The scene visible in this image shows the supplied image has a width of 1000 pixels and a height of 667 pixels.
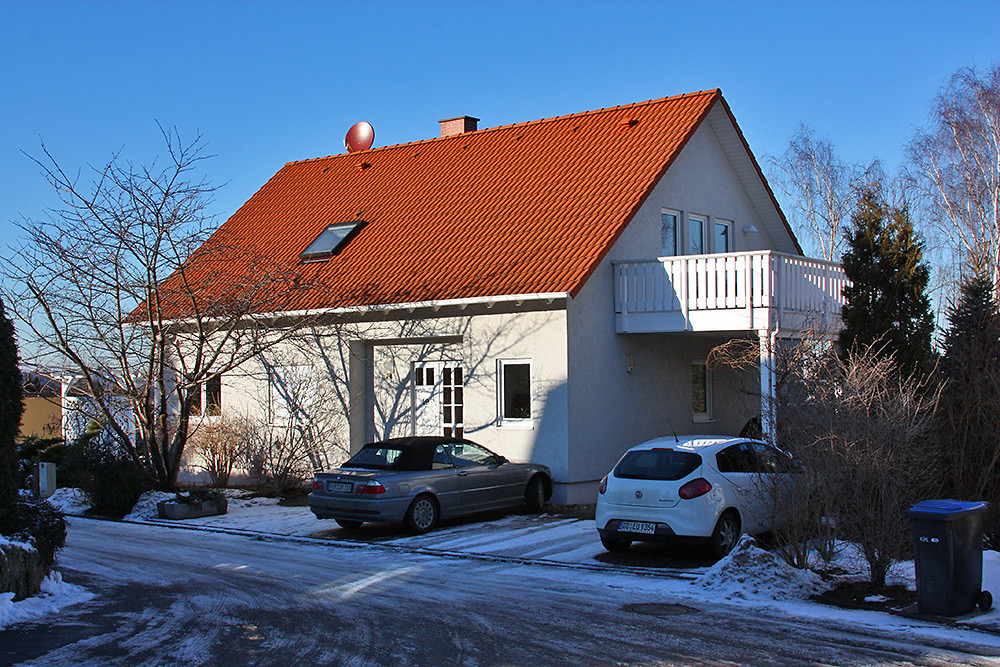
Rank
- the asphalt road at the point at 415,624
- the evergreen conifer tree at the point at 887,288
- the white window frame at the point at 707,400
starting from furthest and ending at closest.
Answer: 1. the white window frame at the point at 707,400
2. the evergreen conifer tree at the point at 887,288
3. the asphalt road at the point at 415,624

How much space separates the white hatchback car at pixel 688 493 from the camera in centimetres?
1152

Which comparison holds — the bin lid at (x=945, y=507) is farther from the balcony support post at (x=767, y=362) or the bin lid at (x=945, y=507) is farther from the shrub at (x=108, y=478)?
the shrub at (x=108, y=478)

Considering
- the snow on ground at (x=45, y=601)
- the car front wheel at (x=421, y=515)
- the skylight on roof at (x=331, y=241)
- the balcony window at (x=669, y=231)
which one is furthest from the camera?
the skylight on roof at (x=331, y=241)

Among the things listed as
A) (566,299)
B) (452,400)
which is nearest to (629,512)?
(566,299)

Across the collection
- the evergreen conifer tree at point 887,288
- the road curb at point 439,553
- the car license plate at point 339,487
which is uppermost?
the evergreen conifer tree at point 887,288

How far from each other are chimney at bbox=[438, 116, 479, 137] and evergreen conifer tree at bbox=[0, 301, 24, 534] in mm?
17249

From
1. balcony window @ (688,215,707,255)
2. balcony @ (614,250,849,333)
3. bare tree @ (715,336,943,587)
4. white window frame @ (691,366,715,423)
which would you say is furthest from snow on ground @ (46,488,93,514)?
bare tree @ (715,336,943,587)

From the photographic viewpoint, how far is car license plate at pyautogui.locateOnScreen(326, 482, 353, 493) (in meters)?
14.4

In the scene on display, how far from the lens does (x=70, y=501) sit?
64.0 ft

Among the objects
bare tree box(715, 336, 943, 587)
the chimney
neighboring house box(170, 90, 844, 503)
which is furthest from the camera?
the chimney

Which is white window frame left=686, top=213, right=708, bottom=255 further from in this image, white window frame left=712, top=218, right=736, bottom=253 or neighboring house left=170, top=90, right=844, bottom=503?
white window frame left=712, top=218, right=736, bottom=253

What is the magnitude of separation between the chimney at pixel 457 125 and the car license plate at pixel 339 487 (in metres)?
13.7

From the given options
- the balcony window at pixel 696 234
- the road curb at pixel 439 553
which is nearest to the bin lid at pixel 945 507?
the road curb at pixel 439 553

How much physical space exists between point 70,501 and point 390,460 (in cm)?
848
